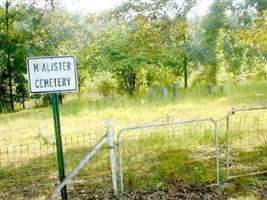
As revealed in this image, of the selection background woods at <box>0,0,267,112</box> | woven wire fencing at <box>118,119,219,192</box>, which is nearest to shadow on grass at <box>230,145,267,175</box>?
woven wire fencing at <box>118,119,219,192</box>

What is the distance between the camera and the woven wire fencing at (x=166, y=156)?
19.6 feet

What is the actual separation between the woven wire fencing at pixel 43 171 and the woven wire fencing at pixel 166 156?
429mm

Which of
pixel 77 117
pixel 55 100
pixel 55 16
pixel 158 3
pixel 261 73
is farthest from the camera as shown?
pixel 261 73

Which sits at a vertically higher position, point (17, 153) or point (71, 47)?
point (71, 47)

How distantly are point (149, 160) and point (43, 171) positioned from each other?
186 cm

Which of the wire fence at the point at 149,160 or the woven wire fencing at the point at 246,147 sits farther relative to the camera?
the woven wire fencing at the point at 246,147

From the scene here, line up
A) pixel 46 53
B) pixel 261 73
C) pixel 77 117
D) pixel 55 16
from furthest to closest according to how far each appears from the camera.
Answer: pixel 261 73
pixel 46 53
pixel 55 16
pixel 77 117

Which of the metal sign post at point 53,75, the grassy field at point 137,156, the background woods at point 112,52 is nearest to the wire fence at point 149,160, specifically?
the grassy field at point 137,156

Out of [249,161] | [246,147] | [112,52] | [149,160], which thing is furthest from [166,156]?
[112,52]

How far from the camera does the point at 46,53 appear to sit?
838 inches

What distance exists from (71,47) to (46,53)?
1365 mm

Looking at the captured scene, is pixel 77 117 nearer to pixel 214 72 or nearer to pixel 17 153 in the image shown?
pixel 17 153

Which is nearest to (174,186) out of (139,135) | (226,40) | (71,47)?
(139,135)

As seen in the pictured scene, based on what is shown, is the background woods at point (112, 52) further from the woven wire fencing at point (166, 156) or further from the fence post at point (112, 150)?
the fence post at point (112, 150)
